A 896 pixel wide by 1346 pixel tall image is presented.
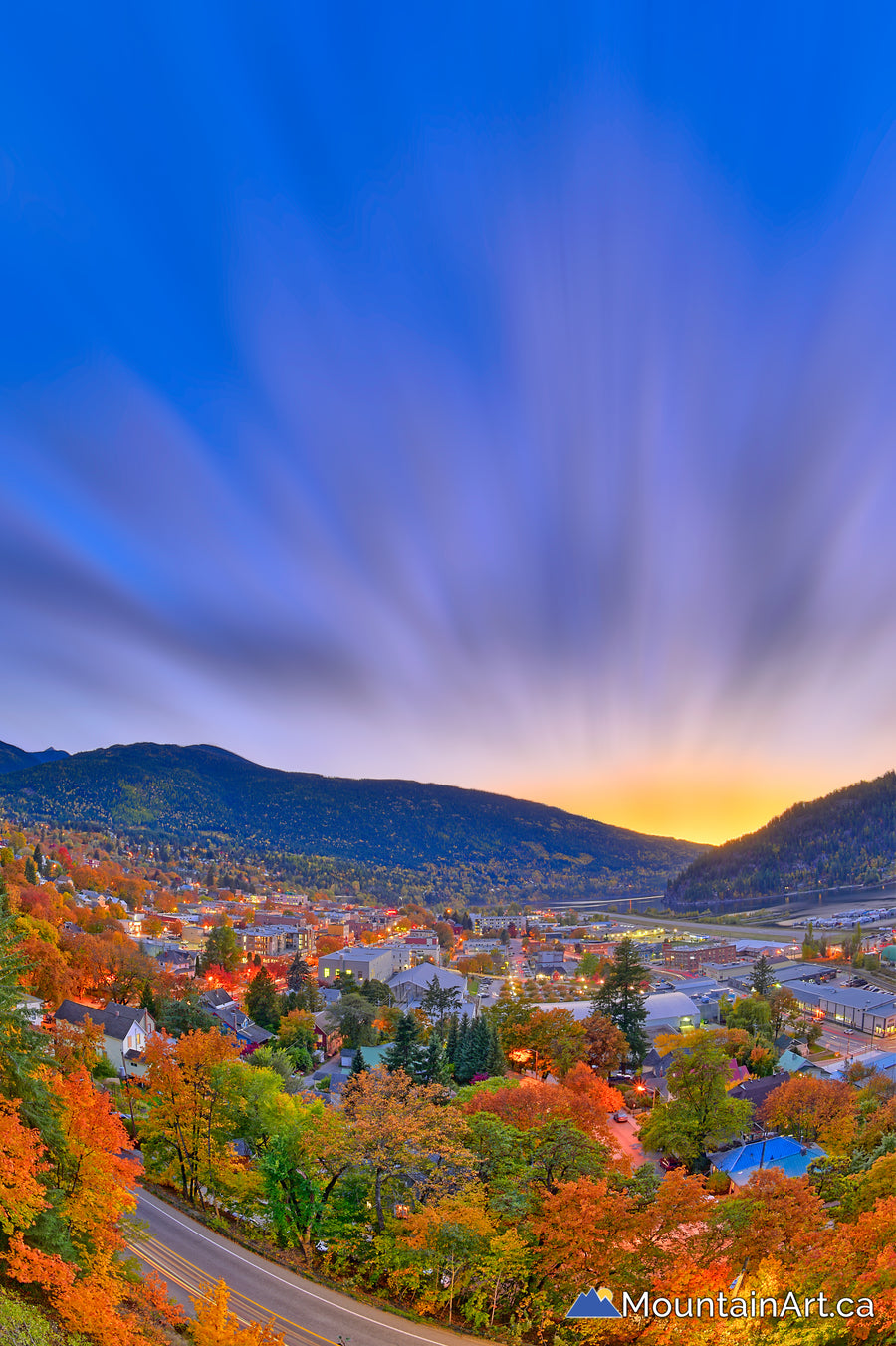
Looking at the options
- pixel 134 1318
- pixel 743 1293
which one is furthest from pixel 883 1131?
pixel 134 1318

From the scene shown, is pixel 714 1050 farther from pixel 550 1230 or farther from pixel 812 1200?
pixel 550 1230

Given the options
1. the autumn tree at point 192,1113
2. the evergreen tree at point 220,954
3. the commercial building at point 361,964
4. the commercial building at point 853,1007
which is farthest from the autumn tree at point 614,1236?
the commercial building at point 361,964

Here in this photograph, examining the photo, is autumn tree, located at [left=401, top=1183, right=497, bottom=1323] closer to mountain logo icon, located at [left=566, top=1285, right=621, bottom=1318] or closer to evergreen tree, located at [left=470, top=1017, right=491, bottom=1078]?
mountain logo icon, located at [left=566, top=1285, right=621, bottom=1318]

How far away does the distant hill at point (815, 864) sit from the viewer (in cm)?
17462

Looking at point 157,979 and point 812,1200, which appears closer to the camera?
point 812,1200

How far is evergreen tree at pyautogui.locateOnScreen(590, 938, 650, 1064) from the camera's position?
40469 mm

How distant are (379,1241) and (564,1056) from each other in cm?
2024

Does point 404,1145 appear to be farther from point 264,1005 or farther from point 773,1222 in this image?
point 264,1005

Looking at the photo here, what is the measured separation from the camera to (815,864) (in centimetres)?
18550

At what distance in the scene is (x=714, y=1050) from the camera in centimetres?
2803

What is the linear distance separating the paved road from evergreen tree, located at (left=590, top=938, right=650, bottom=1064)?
26.8 meters

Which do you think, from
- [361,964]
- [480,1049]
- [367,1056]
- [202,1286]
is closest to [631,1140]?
[480,1049]

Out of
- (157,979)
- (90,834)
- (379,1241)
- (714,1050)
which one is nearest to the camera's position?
(379,1241)

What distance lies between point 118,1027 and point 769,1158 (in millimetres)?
28667
